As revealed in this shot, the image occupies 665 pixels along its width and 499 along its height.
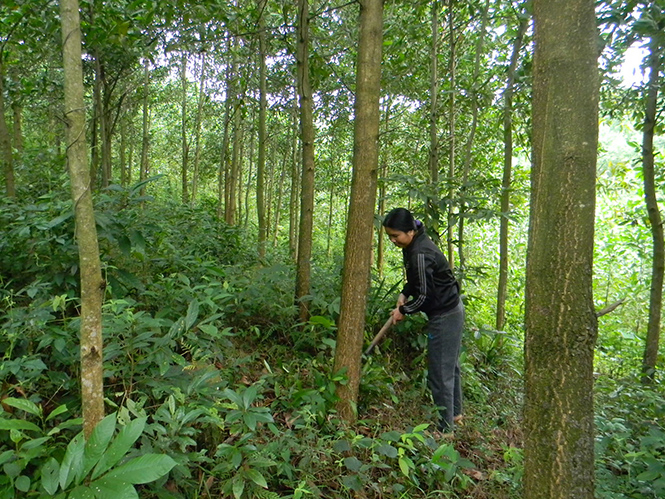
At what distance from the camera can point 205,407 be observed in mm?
2336

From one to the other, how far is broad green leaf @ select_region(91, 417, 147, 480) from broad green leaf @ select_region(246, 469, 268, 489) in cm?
87

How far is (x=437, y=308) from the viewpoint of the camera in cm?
372

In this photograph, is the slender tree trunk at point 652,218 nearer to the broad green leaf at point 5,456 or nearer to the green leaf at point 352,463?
the green leaf at point 352,463

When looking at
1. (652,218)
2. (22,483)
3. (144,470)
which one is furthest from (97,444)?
(652,218)

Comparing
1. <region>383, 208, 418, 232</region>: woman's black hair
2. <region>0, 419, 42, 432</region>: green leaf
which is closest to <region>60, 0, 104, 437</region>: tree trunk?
<region>0, 419, 42, 432</region>: green leaf

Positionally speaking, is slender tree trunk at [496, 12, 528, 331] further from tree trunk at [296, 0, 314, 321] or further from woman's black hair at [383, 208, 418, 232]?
tree trunk at [296, 0, 314, 321]

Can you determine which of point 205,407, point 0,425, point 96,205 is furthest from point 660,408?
point 96,205

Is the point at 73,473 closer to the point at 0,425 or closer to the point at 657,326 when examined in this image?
the point at 0,425

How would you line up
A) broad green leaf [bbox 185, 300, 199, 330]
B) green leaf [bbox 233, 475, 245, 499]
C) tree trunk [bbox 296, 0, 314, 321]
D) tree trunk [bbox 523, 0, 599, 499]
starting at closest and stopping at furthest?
1. tree trunk [bbox 523, 0, 599, 499]
2. green leaf [bbox 233, 475, 245, 499]
3. broad green leaf [bbox 185, 300, 199, 330]
4. tree trunk [bbox 296, 0, 314, 321]

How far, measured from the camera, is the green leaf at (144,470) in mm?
1392

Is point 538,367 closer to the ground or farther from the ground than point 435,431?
farther from the ground

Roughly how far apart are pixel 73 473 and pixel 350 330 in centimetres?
200

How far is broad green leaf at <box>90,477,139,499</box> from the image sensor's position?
4.43 feet

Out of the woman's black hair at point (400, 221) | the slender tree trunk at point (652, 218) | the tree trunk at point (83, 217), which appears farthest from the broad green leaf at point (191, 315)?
the slender tree trunk at point (652, 218)
